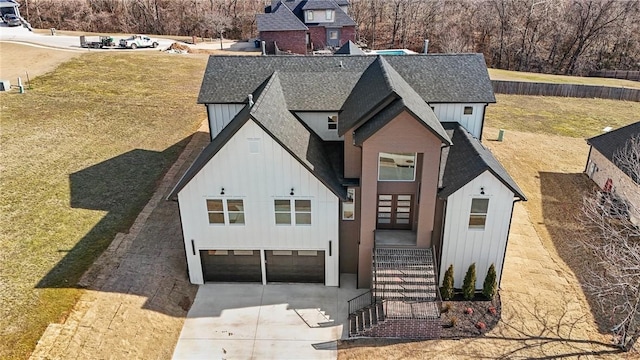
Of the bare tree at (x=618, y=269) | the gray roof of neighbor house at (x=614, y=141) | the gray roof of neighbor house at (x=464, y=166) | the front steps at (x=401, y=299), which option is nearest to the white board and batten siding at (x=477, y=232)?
the gray roof of neighbor house at (x=464, y=166)

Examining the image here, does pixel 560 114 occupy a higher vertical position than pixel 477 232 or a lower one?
lower

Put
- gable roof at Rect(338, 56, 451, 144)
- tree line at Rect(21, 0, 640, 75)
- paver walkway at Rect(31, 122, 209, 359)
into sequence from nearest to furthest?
paver walkway at Rect(31, 122, 209, 359), gable roof at Rect(338, 56, 451, 144), tree line at Rect(21, 0, 640, 75)

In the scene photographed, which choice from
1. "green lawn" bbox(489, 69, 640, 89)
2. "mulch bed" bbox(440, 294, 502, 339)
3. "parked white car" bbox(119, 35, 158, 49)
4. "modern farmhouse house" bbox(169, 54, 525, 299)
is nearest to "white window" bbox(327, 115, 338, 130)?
"modern farmhouse house" bbox(169, 54, 525, 299)

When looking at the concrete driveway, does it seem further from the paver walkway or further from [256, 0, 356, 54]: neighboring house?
[256, 0, 356, 54]: neighboring house

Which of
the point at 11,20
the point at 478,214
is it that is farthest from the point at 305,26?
the point at 478,214

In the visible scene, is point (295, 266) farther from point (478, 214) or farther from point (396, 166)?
point (478, 214)

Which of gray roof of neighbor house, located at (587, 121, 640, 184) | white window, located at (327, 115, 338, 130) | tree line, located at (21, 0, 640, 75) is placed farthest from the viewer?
tree line, located at (21, 0, 640, 75)

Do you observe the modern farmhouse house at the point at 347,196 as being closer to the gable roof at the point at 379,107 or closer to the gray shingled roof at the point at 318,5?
the gable roof at the point at 379,107
